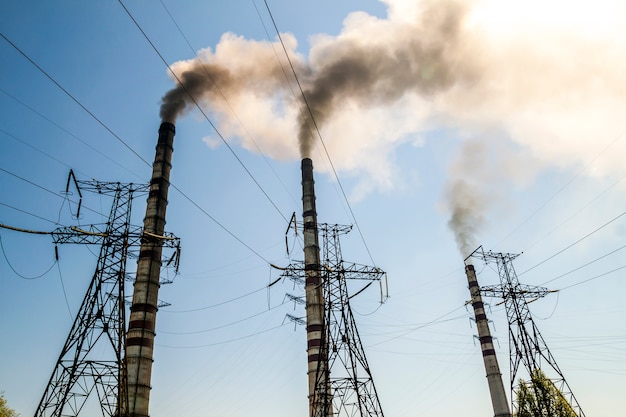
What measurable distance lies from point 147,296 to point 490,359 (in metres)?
A: 28.2

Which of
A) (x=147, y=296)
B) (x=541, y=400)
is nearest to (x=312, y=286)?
(x=147, y=296)

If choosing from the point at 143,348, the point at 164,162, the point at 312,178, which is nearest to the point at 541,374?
the point at 312,178

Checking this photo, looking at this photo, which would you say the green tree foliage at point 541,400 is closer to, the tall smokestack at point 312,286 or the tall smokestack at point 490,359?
the tall smokestack at point 490,359

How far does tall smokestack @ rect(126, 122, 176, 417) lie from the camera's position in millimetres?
23797

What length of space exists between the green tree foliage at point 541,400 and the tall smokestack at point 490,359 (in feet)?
28.0

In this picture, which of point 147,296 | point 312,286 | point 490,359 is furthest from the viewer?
point 490,359

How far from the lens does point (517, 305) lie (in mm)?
29938

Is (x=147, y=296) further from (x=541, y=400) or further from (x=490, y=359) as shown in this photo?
(x=490, y=359)

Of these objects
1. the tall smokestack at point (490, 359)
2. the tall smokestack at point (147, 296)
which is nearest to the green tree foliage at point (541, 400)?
the tall smokestack at point (490, 359)

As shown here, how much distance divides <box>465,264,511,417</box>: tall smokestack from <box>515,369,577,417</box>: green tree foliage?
8.52m

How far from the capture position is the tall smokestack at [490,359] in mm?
35594

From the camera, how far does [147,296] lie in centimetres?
2603

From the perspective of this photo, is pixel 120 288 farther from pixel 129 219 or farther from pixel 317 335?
pixel 317 335

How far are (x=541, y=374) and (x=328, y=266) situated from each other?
15721 millimetres
